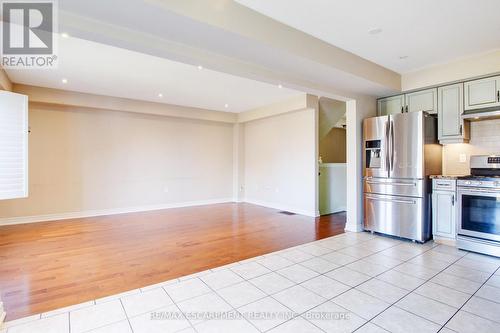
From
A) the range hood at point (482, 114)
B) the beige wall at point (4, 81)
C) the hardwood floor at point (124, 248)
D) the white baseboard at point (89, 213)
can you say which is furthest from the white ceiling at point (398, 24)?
the white baseboard at point (89, 213)

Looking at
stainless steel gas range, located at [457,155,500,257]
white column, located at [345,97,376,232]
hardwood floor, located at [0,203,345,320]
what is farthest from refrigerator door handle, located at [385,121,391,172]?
hardwood floor, located at [0,203,345,320]

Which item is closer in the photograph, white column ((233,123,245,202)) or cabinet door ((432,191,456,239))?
cabinet door ((432,191,456,239))

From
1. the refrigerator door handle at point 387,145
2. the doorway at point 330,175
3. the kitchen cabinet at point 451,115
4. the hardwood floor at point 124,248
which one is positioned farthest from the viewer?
the doorway at point 330,175

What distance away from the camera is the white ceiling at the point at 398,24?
2.45 metres

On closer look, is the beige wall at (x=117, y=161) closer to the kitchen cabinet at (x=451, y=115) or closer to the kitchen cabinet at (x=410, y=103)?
the kitchen cabinet at (x=410, y=103)

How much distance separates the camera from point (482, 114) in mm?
3564

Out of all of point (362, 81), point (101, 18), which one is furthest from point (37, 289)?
point (362, 81)

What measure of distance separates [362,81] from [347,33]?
1034 mm

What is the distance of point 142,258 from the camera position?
11.0ft

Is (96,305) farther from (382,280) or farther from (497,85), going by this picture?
(497,85)

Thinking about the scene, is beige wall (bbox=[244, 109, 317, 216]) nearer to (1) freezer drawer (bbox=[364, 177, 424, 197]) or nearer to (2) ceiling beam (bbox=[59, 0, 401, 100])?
(1) freezer drawer (bbox=[364, 177, 424, 197])

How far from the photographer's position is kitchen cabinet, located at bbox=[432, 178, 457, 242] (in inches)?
146

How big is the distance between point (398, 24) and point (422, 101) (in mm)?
1887

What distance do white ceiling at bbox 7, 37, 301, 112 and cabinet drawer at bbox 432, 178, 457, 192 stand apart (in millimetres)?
3017
